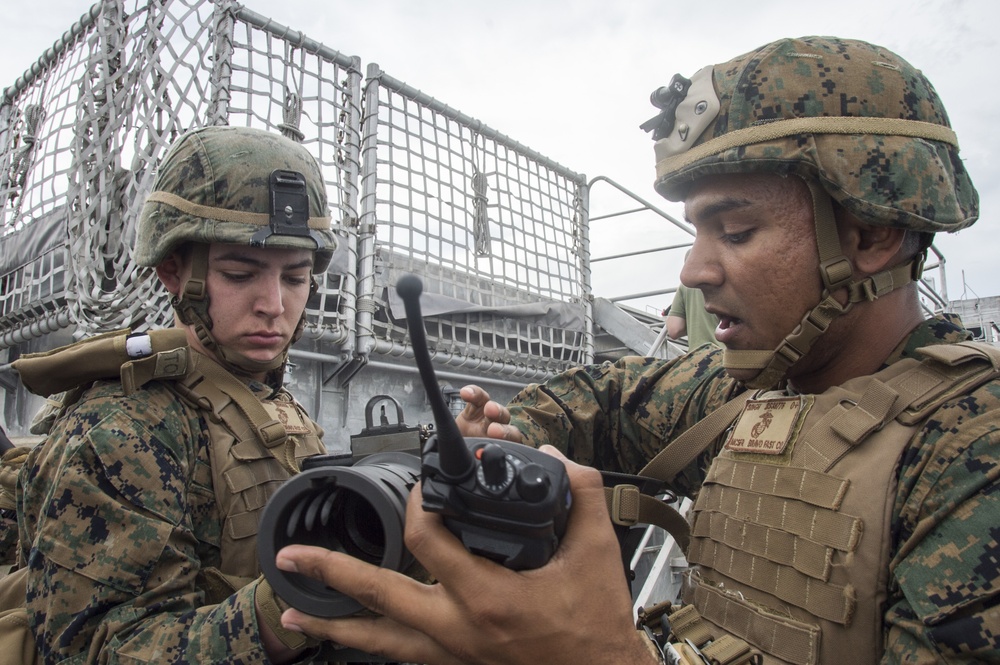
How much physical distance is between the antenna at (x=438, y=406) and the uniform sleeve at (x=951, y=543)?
0.88 meters

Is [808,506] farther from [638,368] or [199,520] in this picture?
[199,520]

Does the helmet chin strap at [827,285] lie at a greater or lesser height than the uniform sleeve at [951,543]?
greater

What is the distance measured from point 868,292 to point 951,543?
1.97ft

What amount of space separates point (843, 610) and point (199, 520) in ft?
5.10

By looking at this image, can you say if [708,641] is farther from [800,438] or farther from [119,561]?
[119,561]

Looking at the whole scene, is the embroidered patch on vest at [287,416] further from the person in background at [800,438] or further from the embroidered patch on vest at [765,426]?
the embroidered patch on vest at [765,426]

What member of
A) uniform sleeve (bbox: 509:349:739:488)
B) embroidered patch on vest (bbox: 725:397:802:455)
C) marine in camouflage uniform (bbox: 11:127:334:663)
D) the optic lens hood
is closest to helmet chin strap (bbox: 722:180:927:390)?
embroidered patch on vest (bbox: 725:397:802:455)

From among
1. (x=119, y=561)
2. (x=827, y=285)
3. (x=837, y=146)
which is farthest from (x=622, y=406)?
(x=119, y=561)

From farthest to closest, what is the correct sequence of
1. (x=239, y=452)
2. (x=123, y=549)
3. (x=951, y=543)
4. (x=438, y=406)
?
(x=239, y=452), (x=123, y=549), (x=951, y=543), (x=438, y=406)

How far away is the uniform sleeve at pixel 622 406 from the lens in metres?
2.12

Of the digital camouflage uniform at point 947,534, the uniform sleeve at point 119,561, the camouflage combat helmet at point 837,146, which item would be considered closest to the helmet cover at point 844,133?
the camouflage combat helmet at point 837,146

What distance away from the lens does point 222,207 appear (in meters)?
2.10

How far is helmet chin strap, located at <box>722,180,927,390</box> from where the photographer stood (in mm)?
1584

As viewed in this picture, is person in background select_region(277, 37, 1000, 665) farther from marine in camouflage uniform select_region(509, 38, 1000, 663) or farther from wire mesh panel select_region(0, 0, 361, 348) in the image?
wire mesh panel select_region(0, 0, 361, 348)
